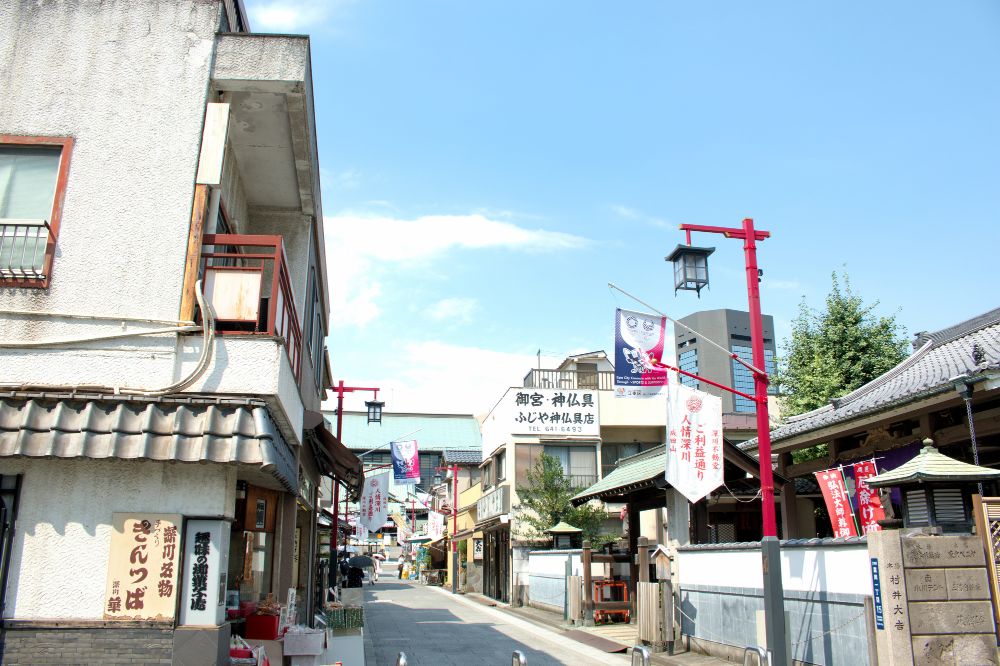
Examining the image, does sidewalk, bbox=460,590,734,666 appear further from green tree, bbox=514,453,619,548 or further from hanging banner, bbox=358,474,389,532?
hanging banner, bbox=358,474,389,532

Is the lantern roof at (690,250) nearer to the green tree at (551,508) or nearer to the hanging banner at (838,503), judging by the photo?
the hanging banner at (838,503)

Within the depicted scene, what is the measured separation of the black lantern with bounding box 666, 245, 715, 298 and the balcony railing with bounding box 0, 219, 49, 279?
10.1 meters

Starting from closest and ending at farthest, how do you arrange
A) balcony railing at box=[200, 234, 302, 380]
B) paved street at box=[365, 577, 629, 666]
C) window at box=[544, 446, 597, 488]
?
1. balcony railing at box=[200, 234, 302, 380]
2. paved street at box=[365, 577, 629, 666]
3. window at box=[544, 446, 597, 488]

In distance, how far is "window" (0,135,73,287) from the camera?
859cm

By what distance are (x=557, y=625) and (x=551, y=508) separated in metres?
8.78

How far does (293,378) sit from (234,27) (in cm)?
503

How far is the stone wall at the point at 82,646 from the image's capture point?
24.8ft

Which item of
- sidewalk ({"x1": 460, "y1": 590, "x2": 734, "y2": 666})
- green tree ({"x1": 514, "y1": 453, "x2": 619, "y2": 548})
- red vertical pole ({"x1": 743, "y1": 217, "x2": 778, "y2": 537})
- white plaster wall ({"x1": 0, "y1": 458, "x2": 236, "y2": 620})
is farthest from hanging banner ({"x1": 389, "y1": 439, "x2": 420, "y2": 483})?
white plaster wall ({"x1": 0, "y1": 458, "x2": 236, "y2": 620})

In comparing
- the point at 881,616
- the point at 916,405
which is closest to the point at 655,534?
the point at 916,405

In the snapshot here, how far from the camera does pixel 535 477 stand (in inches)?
1335

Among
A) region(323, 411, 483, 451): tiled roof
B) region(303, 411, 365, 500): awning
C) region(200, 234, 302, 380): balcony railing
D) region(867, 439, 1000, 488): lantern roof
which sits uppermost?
region(323, 411, 483, 451): tiled roof

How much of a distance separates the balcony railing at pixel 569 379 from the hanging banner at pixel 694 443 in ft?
67.7

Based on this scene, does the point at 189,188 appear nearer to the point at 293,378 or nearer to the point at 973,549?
the point at 293,378

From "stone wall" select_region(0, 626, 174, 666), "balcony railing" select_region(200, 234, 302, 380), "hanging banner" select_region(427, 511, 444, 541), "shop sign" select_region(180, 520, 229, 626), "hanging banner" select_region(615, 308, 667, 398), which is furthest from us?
"hanging banner" select_region(427, 511, 444, 541)
